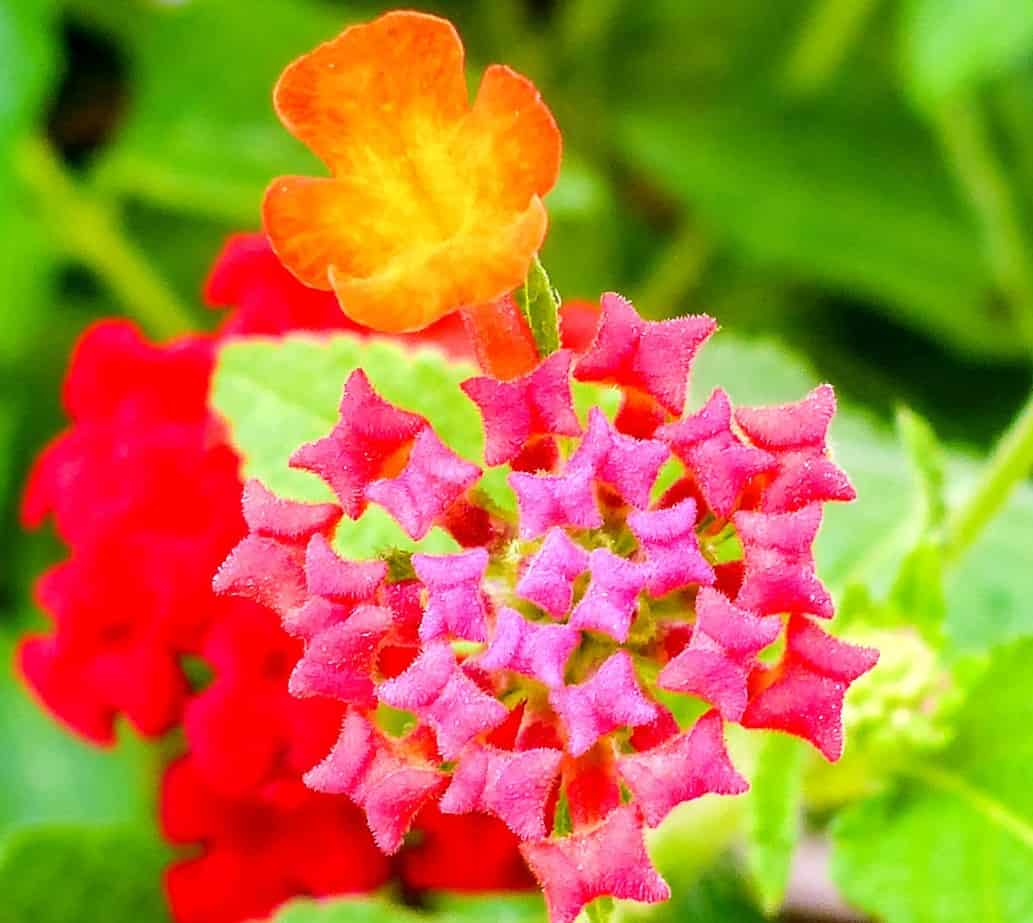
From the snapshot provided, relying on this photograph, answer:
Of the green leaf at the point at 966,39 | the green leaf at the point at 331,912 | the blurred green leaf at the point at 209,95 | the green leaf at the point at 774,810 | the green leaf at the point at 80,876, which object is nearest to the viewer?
the green leaf at the point at 774,810

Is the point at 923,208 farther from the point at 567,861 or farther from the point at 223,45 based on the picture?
the point at 567,861

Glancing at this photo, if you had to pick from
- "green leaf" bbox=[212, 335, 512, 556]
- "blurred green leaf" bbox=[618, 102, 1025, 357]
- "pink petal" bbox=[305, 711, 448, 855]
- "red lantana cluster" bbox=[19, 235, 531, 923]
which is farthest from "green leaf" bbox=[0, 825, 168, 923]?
"blurred green leaf" bbox=[618, 102, 1025, 357]

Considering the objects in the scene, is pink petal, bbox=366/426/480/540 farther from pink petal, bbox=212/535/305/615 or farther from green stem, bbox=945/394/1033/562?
green stem, bbox=945/394/1033/562

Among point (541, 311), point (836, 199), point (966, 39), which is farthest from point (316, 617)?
point (836, 199)

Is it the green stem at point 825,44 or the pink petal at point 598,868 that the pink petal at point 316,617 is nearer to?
the pink petal at point 598,868

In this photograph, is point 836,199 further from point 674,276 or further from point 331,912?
point 331,912

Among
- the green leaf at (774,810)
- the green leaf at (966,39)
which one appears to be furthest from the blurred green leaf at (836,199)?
the green leaf at (774,810)
